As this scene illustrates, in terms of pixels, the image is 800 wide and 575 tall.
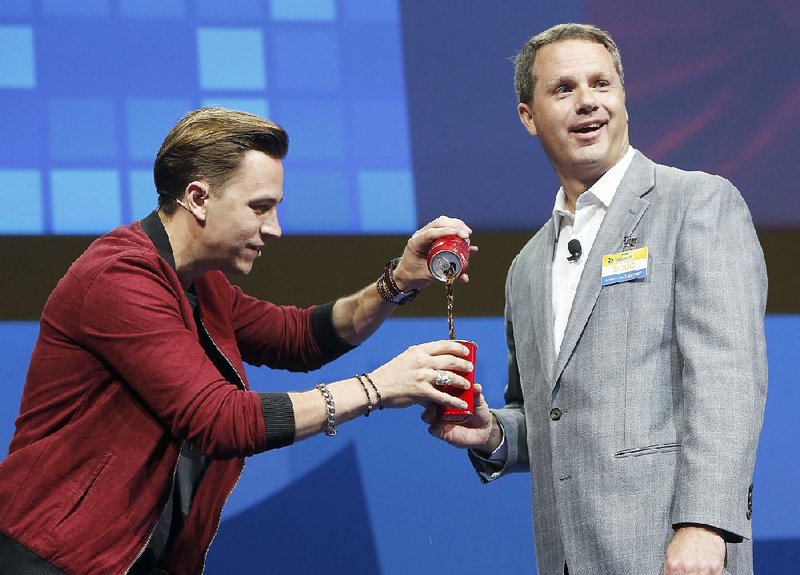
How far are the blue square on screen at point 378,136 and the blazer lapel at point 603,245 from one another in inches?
40.3

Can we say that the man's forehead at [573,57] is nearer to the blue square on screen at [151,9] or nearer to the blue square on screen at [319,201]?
the blue square on screen at [319,201]

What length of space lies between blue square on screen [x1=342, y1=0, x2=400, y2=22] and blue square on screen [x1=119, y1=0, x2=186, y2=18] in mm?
459

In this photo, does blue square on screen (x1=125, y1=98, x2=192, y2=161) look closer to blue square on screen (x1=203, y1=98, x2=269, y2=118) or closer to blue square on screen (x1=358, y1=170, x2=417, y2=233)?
blue square on screen (x1=203, y1=98, x2=269, y2=118)

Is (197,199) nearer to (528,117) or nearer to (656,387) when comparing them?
(528,117)

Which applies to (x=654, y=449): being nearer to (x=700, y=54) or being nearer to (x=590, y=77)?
(x=590, y=77)

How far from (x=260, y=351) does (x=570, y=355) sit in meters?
0.80

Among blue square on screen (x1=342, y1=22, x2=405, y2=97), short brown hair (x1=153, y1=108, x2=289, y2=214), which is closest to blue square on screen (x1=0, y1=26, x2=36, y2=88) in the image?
blue square on screen (x1=342, y1=22, x2=405, y2=97)

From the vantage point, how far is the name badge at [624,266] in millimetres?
1879

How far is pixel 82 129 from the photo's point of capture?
284 centimetres

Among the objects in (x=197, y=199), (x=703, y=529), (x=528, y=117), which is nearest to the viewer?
(x=703, y=529)

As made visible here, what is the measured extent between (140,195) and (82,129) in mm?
241

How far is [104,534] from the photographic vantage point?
185cm

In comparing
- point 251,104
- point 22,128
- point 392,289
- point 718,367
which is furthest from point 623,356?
point 22,128

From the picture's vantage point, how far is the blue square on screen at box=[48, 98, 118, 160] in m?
2.82
